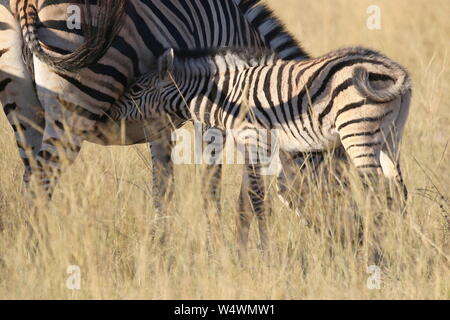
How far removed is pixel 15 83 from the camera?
20.3 feet

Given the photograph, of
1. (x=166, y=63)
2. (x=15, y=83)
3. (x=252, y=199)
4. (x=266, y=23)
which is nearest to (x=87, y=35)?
(x=166, y=63)

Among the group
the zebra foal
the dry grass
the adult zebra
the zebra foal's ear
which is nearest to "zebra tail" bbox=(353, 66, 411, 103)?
the zebra foal

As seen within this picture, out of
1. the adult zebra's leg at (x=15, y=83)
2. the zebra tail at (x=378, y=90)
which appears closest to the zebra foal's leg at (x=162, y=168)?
the adult zebra's leg at (x=15, y=83)

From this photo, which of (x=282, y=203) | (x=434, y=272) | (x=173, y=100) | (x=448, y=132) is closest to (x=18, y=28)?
(x=173, y=100)

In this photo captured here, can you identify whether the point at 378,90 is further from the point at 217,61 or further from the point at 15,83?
the point at 15,83

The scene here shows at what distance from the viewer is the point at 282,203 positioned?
6.43 metres

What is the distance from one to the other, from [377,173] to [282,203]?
1112 mm

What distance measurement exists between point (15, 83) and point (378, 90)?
246 centimetres

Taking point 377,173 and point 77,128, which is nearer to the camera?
point 377,173

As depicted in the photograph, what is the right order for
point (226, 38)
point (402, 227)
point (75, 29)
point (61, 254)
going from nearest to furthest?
1. point (61, 254)
2. point (402, 227)
3. point (75, 29)
4. point (226, 38)

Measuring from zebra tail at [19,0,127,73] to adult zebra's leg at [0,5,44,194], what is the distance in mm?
276

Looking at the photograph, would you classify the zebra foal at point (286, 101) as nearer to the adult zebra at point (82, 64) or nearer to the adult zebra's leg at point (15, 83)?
the adult zebra at point (82, 64)

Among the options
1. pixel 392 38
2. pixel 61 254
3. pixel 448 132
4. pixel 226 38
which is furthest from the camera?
pixel 392 38

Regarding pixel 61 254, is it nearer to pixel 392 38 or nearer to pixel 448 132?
pixel 448 132
